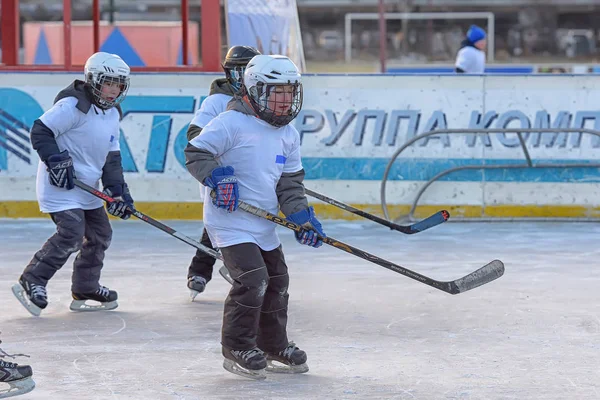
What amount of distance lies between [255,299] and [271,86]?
78 cm

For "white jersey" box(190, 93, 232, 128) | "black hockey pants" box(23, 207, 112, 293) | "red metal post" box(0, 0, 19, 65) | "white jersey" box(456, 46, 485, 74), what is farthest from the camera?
"white jersey" box(456, 46, 485, 74)

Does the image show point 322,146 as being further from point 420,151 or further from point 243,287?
point 243,287

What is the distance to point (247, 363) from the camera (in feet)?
14.9

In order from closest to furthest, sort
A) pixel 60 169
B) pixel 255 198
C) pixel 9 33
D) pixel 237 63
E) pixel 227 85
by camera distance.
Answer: pixel 255 198, pixel 60 169, pixel 237 63, pixel 227 85, pixel 9 33

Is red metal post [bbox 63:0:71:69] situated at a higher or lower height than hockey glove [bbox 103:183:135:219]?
higher

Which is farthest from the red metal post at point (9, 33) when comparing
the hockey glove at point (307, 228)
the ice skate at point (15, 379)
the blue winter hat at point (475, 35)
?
the ice skate at point (15, 379)

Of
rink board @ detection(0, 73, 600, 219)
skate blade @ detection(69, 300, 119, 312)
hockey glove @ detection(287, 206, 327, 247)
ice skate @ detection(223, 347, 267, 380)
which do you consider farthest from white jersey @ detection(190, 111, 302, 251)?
rink board @ detection(0, 73, 600, 219)

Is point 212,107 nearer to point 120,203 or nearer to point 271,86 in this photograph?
point 120,203

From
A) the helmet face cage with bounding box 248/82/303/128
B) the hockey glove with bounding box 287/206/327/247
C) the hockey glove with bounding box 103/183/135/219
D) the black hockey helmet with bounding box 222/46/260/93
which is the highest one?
the black hockey helmet with bounding box 222/46/260/93

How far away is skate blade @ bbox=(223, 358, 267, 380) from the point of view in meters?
4.56

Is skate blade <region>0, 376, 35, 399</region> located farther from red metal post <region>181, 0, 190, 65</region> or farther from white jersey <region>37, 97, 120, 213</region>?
red metal post <region>181, 0, 190, 65</region>

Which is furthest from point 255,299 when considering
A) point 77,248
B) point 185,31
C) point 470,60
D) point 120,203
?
point 470,60

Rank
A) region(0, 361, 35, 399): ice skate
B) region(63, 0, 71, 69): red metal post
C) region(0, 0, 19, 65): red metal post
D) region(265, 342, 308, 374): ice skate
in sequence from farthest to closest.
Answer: region(0, 0, 19, 65): red metal post, region(63, 0, 71, 69): red metal post, region(265, 342, 308, 374): ice skate, region(0, 361, 35, 399): ice skate

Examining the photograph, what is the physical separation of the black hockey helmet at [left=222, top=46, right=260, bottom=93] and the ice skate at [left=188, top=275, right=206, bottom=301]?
3.43 feet
